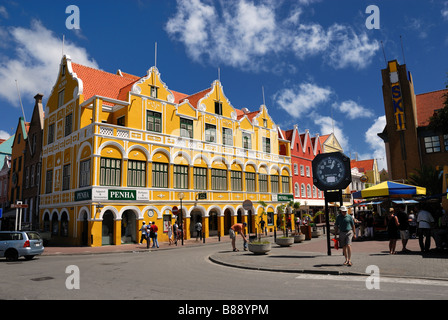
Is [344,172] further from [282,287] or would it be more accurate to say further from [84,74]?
[84,74]

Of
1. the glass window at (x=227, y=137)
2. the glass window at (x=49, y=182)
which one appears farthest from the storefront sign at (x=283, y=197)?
the glass window at (x=49, y=182)

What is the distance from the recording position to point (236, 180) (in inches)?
1465

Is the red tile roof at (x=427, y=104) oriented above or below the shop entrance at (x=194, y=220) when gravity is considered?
above

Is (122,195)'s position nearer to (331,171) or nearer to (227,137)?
(227,137)

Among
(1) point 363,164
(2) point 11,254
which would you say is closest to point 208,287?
(2) point 11,254

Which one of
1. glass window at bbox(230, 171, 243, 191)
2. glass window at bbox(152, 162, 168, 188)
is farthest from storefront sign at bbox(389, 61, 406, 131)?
glass window at bbox(152, 162, 168, 188)

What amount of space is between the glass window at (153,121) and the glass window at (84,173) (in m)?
5.97

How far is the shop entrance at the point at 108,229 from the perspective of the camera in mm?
26269

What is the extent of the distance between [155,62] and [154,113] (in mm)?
5271

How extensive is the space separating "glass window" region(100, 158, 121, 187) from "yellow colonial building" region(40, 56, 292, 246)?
8cm

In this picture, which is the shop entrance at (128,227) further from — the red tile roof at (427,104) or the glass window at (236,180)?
the red tile roof at (427,104)

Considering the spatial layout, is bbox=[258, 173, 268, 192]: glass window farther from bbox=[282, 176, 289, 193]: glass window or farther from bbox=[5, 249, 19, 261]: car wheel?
bbox=[5, 249, 19, 261]: car wheel

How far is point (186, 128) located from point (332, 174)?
2006 centimetres
